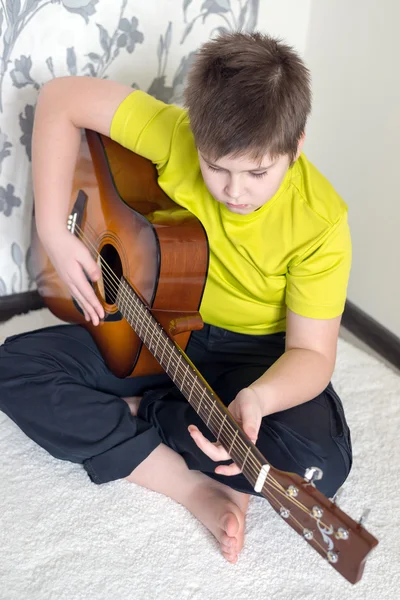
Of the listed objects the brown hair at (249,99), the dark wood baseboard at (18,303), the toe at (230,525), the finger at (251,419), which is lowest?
the dark wood baseboard at (18,303)

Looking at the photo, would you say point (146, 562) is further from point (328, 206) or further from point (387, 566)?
point (328, 206)

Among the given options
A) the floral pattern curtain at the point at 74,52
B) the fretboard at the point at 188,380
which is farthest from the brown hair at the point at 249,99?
the floral pattern curtain at the point at 74,52

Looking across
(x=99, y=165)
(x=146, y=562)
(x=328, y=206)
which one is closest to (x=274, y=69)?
(x=328, y=206)

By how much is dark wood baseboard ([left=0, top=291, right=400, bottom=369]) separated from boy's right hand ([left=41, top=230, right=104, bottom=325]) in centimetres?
42

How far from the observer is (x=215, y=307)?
1215 mm

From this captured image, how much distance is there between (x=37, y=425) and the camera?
1.14 meters

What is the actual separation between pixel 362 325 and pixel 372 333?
4cm

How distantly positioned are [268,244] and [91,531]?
1.75 ft

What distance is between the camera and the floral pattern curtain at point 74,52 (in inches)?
53.1

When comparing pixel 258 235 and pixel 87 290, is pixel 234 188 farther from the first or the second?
pixel 87 290

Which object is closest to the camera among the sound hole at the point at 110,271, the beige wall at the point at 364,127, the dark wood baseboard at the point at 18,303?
the sound hole at the point at 110,271

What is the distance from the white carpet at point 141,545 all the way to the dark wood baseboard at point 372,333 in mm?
396

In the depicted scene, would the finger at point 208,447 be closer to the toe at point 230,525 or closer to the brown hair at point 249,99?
the toe at point 230,525

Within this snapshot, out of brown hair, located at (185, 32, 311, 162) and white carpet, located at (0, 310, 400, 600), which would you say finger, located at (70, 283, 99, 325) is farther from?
brown hair, located at (185, 32, 311, 162)
